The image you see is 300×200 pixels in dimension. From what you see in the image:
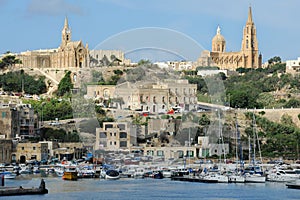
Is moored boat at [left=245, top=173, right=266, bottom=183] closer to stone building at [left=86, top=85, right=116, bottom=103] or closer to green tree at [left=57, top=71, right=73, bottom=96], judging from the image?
stone building at [left=86, top=85, right=116, bottom=103]

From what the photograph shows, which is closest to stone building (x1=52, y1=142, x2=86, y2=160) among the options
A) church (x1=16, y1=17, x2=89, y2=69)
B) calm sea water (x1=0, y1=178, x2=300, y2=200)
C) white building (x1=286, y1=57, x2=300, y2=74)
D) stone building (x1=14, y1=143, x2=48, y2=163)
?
stone building (x1=14, y1=143, x2=48, y2=163)

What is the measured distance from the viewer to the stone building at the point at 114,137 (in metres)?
53.2

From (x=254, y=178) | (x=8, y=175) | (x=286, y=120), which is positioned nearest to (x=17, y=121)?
(x=8, y=175)

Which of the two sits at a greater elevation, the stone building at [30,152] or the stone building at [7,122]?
the stone building at [7,122]

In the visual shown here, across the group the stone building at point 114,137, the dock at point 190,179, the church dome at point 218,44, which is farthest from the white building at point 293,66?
the dock at point 190,179

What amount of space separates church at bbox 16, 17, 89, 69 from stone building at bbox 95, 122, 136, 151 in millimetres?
19292

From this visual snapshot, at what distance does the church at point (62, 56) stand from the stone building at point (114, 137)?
760 inches

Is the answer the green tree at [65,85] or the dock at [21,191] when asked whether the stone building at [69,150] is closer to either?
the dock at [21,191]

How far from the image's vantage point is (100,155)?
5247 centimetres

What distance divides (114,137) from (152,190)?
12.0 m

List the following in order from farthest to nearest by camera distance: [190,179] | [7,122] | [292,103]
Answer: [292,103]
[7,122]
[190,179]

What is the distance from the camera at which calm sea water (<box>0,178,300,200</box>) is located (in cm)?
4044

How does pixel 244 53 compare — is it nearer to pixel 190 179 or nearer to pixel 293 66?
pixel 293 66

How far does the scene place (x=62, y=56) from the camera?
79.3 meters
